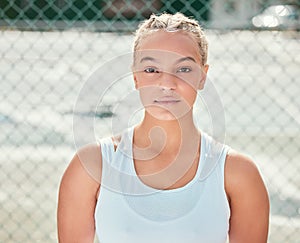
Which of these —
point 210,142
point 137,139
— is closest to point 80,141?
point 137,139

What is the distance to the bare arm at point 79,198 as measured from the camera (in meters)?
1.79

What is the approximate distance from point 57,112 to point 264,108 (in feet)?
6.63

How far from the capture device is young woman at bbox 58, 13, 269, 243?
1.74m

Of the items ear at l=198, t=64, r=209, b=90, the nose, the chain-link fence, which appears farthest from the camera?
the chain-link fence

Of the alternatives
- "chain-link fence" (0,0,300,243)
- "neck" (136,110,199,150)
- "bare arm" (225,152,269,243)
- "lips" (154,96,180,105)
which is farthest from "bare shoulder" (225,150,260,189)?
"chain-link fence" (0,0,300,243)

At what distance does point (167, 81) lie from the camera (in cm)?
171

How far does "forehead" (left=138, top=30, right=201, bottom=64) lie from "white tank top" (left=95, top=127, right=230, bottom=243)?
288 millimetres

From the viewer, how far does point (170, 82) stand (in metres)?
1.71

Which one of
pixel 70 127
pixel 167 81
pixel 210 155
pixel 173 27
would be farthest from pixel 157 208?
pixel 70 127

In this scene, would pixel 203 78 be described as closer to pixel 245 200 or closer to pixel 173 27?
pixel 173 27

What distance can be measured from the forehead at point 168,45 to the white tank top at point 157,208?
29 centimetres

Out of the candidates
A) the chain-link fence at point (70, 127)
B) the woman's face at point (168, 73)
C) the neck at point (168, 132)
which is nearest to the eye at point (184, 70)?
the woman's face at point (168, 73)

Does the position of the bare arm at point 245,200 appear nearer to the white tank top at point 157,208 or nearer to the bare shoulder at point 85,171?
the white tank top at point 157,208

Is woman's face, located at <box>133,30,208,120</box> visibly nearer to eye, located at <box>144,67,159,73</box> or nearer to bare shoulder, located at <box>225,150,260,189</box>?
eye, located at <box>144,67,159,73</box>
